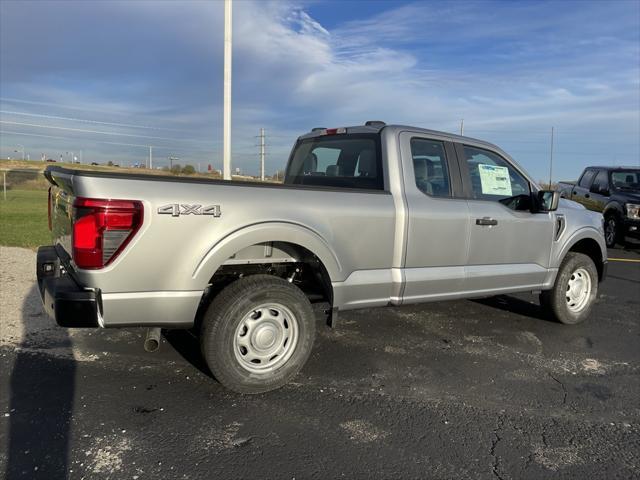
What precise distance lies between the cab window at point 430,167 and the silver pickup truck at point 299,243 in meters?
0.01

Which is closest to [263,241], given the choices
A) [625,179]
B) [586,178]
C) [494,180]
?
[494,180]

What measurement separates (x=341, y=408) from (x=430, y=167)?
7.24ft

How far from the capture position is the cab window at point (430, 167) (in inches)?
171

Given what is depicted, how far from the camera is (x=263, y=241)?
11.3ft

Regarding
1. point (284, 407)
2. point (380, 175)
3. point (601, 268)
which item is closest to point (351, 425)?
point (284, 407)

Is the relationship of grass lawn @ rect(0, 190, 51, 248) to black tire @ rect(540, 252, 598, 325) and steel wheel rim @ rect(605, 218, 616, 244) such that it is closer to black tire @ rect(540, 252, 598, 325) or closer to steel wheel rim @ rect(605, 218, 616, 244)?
black tire @ rect(540, 252, 598, 325)

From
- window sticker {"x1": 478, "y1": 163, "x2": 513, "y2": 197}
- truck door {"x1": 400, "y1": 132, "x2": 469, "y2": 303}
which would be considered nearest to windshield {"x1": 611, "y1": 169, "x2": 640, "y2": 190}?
window sticker {"x1": 478, "y1": 163, "x2": 513, "y2": 197}

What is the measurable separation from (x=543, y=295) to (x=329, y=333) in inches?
97.4

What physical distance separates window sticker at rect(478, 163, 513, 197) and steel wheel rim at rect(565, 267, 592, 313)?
4.68 ft

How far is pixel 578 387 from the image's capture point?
3926mm

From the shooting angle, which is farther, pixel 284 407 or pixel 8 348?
pixel 8 348

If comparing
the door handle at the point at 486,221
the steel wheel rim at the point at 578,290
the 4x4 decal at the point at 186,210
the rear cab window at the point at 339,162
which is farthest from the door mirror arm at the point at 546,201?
the 4x4 decal at the point at 186,210

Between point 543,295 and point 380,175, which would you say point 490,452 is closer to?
point 380,175

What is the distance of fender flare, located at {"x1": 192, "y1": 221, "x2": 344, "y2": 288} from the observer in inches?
127
